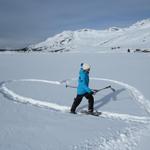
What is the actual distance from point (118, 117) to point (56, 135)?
2.59m

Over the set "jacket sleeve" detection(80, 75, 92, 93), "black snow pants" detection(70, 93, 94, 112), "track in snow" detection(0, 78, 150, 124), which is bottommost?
"track in snow" detection(0, 78, 150, 124)

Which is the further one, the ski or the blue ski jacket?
the ski

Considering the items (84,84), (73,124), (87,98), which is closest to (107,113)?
(87,98)

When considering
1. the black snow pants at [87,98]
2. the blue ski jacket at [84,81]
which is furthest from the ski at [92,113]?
the blue ski jacket at [84,81]

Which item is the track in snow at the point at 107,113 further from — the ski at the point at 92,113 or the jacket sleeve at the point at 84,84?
the jacket sleeve at the point at 84,84

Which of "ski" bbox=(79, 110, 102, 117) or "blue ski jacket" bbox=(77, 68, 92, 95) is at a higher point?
"blue ski jacket" bbox=(77, 68, 92, 95)

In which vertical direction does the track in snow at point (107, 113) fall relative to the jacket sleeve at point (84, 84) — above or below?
below

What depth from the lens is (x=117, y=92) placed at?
1135cm

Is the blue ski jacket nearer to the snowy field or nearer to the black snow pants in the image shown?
the black snow pants

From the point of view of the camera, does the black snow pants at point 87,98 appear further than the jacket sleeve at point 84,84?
Yes

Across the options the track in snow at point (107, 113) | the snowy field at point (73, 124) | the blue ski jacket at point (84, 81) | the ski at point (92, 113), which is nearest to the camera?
the snowy field at point (73, 124)

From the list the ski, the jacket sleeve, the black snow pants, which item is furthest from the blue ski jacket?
the ski

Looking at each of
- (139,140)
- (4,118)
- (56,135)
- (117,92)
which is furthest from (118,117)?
(117,92)

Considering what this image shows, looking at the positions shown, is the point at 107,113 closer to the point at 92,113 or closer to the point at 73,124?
the point at 92,113
